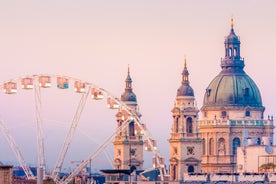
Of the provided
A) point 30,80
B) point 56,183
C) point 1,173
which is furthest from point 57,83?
point 1,173

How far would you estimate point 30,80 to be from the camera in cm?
18850

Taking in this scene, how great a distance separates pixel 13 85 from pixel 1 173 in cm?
6082

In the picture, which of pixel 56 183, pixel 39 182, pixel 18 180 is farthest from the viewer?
pixel 56 183

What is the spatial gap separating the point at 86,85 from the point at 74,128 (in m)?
8.94

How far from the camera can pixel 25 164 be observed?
196000 millimetres

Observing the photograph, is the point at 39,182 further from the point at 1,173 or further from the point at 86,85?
the point at 86,85

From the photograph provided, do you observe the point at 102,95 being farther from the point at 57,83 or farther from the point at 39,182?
→ the point at 39,182

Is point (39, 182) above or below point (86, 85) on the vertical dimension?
below

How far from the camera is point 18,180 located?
186375 mm

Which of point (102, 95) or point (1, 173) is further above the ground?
point (102, 95)

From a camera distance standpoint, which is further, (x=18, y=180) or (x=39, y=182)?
(x=18, y=180)

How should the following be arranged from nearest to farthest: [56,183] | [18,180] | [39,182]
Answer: [39,182]
[18,180]
[56,183]

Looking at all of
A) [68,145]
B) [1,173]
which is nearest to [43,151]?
[68,145]

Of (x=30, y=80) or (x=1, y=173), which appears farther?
(x=30, y=80)
